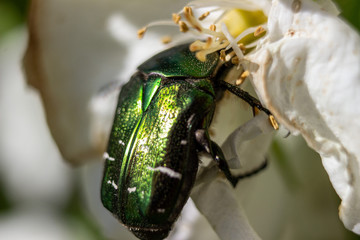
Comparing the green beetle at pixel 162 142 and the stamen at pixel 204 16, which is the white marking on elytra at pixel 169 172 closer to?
the green beetle at pixel 162 142

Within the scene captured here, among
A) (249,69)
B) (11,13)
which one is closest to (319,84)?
(249,69)

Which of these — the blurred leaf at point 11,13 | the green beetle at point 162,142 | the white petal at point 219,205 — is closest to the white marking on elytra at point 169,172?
the green beetle at point 162,142

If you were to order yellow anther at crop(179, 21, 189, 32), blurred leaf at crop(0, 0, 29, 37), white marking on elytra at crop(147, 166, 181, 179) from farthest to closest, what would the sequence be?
blurred leaf at crop(0, 0, 29, 37), yellow anther at crop(179, 21, 189, 32), white marking on elytra at crop(147, 166, 181, 179)

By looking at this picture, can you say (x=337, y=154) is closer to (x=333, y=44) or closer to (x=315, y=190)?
(x=333, y=44)

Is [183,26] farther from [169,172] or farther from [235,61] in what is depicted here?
[169,172]

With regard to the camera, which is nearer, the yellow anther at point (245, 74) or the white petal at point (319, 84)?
the white petal at point (319, 84)

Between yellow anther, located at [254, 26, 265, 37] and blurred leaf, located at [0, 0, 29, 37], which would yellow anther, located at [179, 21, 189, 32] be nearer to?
yellow anther, located at [254, 26, 265, 37]

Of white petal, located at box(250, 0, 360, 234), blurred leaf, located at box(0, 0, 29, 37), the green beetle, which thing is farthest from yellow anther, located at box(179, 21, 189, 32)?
blurred leaf, located at box(0, 0, 29, 37)

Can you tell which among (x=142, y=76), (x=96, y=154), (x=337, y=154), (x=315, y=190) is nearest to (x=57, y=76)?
(x=96, y=154)

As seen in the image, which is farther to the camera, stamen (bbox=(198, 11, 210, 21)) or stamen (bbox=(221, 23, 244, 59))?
stamen (bbox=(198, 11, 210, 21))
